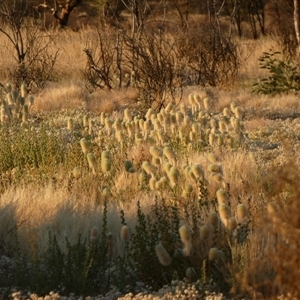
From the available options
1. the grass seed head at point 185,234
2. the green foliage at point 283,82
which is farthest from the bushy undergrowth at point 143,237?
the green foliage at point 283,82

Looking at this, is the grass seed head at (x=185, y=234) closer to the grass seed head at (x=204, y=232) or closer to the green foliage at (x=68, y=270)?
the grass seed head at (x=204, y=232)

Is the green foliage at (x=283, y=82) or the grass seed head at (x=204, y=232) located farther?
the green foliage at (x=283, y=82)

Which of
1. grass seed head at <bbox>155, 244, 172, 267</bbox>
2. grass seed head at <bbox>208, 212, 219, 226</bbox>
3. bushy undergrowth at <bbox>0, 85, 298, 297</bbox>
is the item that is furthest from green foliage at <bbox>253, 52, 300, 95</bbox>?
grass seed head at <bbox>155, 244, 172, 267</bbox>

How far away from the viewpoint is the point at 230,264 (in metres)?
3.65

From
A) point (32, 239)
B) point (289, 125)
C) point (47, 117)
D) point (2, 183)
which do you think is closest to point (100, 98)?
point (47, 117)

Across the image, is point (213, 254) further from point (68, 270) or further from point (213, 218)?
point (68, 270)

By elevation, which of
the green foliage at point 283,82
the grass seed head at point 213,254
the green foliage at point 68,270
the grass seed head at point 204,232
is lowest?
the green foliage at point 283,82

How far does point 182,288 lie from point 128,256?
435 mm

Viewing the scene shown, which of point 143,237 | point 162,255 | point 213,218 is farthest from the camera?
point 143,237

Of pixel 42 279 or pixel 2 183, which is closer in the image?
pixel 42 279

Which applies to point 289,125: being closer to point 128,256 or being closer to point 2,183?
point 2,183

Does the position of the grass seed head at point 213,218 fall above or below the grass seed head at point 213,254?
above

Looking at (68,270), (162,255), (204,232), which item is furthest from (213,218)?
(68,270)

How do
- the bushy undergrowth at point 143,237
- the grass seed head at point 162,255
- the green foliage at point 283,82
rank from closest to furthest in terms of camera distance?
the grass seed head at point 162,255, the bushy undergrowth at point 143,237, the green foliage at point 283,82
